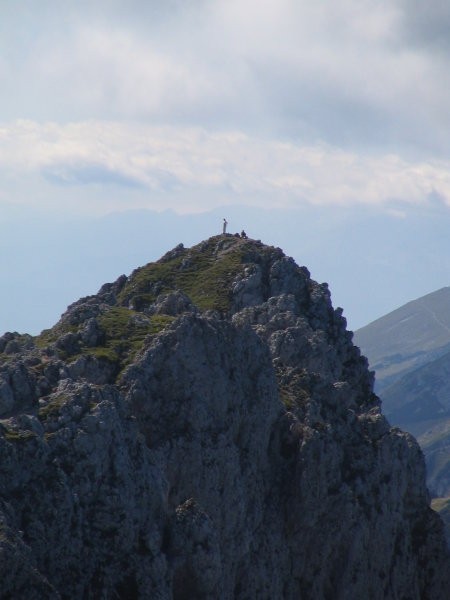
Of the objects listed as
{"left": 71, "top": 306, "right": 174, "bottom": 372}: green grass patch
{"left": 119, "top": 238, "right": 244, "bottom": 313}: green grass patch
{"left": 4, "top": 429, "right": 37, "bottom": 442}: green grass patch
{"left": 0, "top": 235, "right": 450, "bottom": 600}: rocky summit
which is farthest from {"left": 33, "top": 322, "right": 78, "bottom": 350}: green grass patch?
{"left": 4, "top": 429, "right": 37, "bottom": 442}: green grass patch

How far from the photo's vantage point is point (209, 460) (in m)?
71.2

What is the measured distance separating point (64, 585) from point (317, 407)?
40458 mm

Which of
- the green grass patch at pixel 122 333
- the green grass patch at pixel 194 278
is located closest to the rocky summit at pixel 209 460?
the green grass patch at pixel 122 333

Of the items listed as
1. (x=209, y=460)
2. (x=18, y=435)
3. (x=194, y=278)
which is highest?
(x=194, y=278)

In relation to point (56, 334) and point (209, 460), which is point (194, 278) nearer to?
point (56, 334)

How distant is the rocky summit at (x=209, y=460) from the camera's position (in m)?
53.3

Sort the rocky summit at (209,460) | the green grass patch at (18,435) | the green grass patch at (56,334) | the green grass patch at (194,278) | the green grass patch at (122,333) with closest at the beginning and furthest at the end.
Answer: the green grass patch at (18,435)
the rocky summit at (209,460)
the green grass patch at (122,333)
the green grass patch at (56,334)
the green grass patch at (194,278)

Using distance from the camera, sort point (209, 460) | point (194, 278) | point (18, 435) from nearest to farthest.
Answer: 1. point (18, 435)
2. point (209, 460)
3. point (194, 278)

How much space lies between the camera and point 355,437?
90812 mm

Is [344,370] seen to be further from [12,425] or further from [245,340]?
[12,425]

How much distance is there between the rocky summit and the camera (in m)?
53.3

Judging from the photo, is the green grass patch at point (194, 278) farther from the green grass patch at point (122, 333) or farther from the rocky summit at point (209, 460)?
the green grass patch at point (122, 333)

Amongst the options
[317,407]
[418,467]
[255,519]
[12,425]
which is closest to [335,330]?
[418,467]

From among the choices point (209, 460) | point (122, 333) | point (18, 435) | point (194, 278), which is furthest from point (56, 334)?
point (18, 435)
